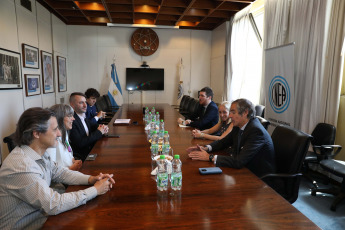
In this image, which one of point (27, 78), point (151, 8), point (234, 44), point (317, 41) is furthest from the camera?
point (234, 44)

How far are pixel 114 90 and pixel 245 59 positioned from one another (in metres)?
3.96

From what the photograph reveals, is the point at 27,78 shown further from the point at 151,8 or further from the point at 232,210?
the point at 232,210

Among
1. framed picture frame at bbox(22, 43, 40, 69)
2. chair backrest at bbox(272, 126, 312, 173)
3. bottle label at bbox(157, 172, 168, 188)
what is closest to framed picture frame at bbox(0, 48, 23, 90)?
framed picture frame at bbox(22, 43, 40, 69)

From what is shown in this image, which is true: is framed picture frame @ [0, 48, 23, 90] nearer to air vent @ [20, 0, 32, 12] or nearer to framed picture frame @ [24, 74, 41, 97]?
framed picture frame @ [24, 74, 41, 97]

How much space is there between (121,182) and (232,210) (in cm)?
67

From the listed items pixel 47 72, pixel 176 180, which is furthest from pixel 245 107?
pixel 47 72

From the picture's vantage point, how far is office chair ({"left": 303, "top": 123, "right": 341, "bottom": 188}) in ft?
9.25

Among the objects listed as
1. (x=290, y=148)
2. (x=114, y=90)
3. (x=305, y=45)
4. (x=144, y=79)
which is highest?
(x=305, y=45)

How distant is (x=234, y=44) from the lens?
6086mm

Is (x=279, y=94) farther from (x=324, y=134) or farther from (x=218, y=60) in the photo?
(x=218, y=60)

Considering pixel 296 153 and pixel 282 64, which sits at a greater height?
pixel 282 64

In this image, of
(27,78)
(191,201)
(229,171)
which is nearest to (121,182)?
(191,201)

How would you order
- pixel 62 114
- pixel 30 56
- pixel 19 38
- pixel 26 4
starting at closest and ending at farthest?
pixel 62 114 < pixel 19 38 < pixel 26 4 < pixel 30 56

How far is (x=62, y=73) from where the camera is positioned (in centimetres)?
652
